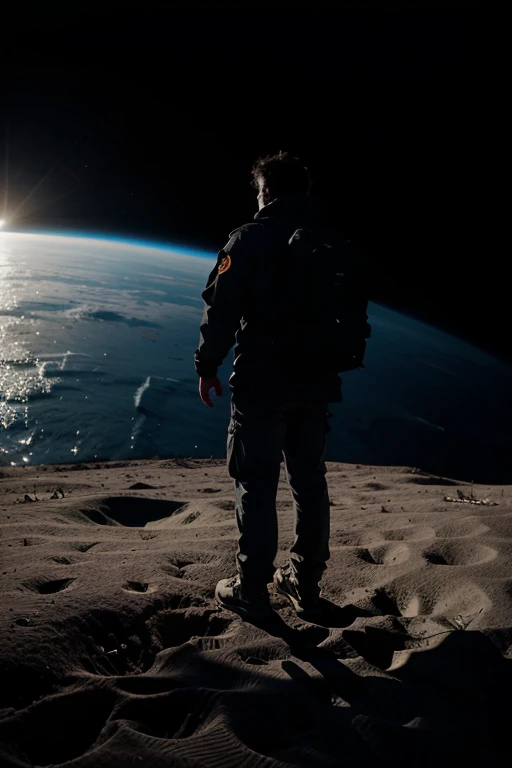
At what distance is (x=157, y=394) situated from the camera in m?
20.6

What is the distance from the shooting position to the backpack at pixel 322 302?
73.9 inches

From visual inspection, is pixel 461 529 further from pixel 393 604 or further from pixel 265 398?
pixel 265 398

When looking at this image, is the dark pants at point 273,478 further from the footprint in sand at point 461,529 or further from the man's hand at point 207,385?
the footprint in sand at point 461,529

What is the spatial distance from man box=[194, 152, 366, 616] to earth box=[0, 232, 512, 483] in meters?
7.63

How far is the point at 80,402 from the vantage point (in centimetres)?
1681

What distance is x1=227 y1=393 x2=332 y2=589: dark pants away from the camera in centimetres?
200

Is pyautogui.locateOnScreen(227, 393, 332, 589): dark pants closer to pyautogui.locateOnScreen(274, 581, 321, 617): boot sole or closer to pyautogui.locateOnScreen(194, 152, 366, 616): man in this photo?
pyautogui.locateOnScreen(194, 152, 366, 616): man

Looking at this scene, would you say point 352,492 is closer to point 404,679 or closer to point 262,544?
point 262,544

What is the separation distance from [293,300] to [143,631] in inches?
57.8

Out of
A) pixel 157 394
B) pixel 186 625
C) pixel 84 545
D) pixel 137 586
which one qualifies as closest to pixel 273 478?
pixel 186 625

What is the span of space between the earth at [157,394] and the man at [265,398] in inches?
300

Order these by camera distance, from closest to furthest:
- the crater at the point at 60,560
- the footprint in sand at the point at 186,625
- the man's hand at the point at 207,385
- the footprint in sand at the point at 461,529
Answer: the footprint in sand at the point at 186,625, the man's hand at the point at 207,385, the crater at the point at 60,560, the footprint in sand at the point at 461,529

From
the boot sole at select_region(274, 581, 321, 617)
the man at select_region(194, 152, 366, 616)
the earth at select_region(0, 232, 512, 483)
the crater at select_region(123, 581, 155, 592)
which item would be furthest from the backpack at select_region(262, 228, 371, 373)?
the earth at select_region(0, 232, 512, 483)

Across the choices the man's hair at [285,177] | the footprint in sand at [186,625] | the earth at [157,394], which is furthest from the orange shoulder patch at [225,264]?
the earth at [157,394]
